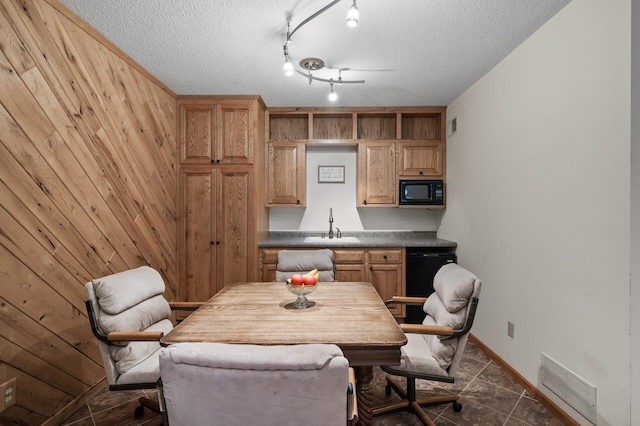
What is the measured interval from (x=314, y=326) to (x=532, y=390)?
1840 millimetres

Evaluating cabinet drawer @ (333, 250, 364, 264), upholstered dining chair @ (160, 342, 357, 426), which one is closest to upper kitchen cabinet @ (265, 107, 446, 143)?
cabinet drawer @ (333, 250, 364, 264)

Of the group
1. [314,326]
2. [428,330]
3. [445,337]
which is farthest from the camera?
[445,337]

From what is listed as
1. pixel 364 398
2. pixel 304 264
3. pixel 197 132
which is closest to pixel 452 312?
pixel 364 398

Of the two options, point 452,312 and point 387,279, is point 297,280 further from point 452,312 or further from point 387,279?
point 387,279

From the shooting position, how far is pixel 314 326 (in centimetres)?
154

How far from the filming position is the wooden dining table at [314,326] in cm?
138

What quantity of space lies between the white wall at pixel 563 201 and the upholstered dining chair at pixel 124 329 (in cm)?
238

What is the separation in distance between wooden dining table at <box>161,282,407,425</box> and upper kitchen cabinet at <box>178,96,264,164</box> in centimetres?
198

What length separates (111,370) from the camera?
1.71 m

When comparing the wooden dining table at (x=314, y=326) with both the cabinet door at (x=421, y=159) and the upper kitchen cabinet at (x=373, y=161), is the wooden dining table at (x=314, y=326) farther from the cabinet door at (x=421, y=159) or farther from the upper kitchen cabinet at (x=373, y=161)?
the cabinet door at (x=421, y=159)

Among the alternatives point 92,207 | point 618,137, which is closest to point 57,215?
point 92,207

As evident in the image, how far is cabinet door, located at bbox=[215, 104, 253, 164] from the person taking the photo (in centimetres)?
356

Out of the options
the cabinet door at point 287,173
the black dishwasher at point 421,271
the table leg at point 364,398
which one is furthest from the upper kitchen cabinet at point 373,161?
the table leg at point 364,398

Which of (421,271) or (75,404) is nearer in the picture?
(75,404)
